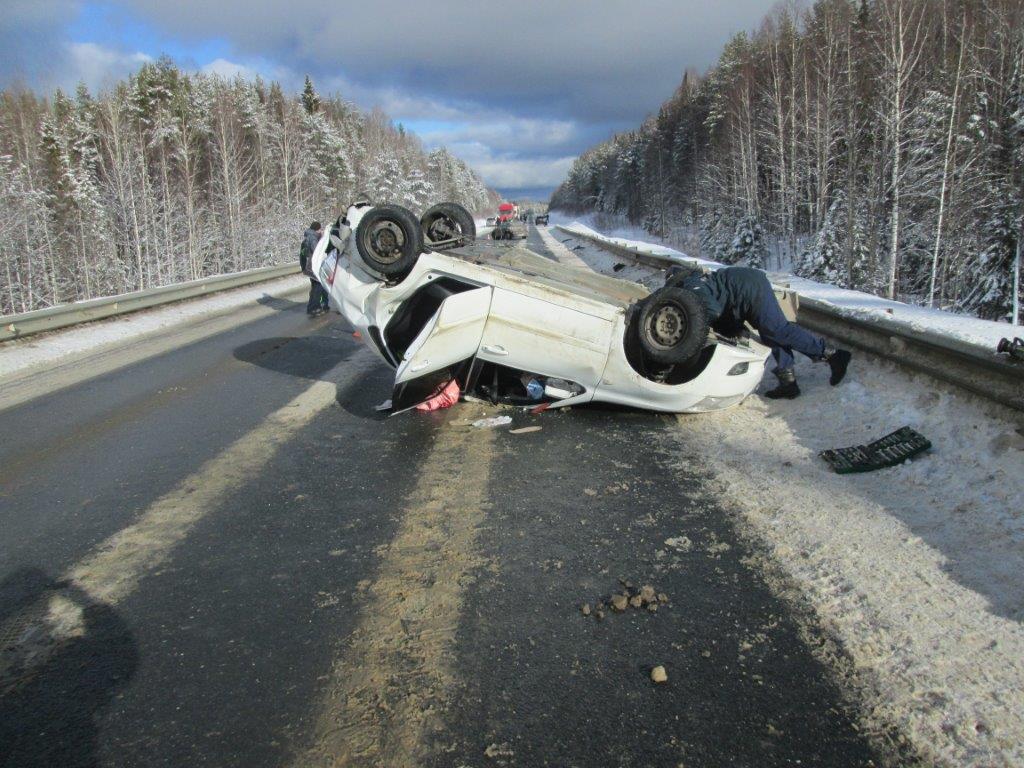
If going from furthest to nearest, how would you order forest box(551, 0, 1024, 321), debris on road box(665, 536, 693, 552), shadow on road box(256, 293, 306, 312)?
forest box(551, 0, 1024, 321), shadow on road box(256, 293, 306, 312), debris on road box(665, 536, 693, 552)

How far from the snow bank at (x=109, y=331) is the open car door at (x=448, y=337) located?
6646 millimetres

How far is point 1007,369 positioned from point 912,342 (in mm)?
1258

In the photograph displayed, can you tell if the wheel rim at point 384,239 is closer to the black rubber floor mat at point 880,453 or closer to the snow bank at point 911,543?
the snow bank at point 911,543

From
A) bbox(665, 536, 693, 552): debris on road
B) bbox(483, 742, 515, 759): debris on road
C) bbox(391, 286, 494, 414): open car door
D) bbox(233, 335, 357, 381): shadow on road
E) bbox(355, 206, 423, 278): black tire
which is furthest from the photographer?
bbox(233, 335, 357, 381): shadow on road

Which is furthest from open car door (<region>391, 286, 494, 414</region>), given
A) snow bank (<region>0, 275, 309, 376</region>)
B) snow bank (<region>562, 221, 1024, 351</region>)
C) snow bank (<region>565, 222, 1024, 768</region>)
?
snow bank (<region>0, 275, 309, 376</region>)

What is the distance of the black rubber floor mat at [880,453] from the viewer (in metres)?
4.27

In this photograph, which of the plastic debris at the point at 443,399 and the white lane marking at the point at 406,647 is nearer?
the white lane marking at the point at 406,647

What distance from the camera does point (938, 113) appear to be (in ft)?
81.7

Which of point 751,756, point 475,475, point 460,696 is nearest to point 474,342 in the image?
point 475,475

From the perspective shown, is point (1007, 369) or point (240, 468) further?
point (240, 468)

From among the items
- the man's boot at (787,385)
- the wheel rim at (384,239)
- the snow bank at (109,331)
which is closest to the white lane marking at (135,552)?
the wheel rim at (384,239)

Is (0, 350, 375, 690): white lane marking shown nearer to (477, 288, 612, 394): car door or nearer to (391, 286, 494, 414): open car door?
A: (391, 286, 494, 414): open car door

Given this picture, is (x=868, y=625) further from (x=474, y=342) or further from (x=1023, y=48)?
(x=1023, y=48)

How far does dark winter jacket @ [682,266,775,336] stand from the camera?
6074mm
